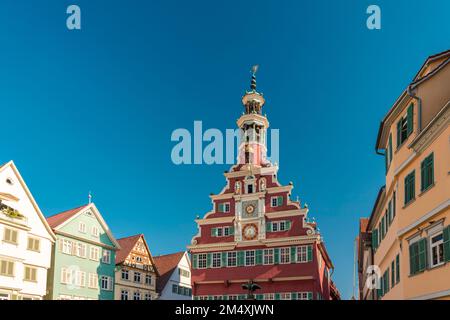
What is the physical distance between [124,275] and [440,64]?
40.5 metres

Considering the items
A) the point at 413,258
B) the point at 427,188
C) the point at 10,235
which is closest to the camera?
the point at 427,188

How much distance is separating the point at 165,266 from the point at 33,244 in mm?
21208

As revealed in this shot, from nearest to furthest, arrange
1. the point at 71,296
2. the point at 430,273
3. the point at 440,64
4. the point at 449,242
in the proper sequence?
the point at 449,242 → the point at 430,273 → the point at 440,64 → the point at 71,296

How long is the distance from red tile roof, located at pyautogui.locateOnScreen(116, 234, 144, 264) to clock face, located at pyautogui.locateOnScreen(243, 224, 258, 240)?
1125 centimetres

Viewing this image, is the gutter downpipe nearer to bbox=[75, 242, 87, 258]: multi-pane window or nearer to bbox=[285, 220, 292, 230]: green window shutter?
bbox=[285, 220, 292, 230]: green window shutter

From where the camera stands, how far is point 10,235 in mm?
39031

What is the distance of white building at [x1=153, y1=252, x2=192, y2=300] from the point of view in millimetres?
57094

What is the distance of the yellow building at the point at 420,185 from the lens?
16469 millimetres

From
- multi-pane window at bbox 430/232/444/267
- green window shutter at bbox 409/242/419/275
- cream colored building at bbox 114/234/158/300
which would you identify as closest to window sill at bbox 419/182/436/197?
multi-pane window at bbox 430/232/444/267

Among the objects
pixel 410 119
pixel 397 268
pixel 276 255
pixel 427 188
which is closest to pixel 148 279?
pixel 276 255

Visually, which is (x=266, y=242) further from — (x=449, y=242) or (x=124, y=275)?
(x=449, y=242)

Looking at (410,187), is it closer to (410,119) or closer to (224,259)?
(410,119)
